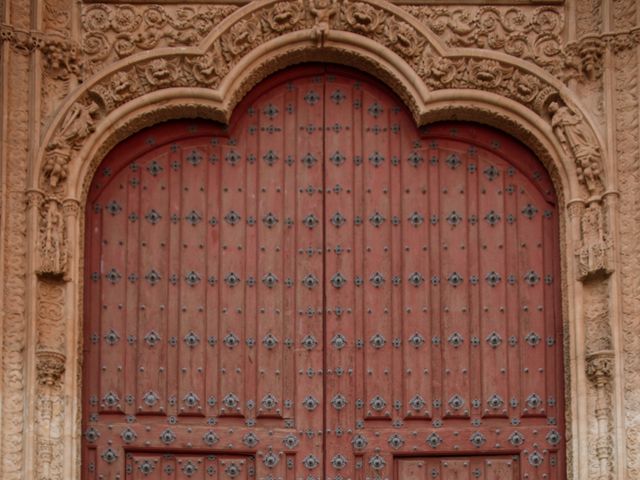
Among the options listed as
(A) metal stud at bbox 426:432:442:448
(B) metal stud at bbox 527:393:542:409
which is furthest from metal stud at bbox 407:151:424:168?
(A) metal stud at bbox 426:432:442:448

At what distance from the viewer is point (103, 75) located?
41.7 ft

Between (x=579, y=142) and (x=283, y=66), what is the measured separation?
228 centimetres

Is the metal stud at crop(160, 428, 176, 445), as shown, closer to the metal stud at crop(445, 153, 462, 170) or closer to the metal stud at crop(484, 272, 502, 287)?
the metal stud at crop(484, 272, 502, 287)

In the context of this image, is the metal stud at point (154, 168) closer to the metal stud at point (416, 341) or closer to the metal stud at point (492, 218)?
the metal stud at point (416, 341)

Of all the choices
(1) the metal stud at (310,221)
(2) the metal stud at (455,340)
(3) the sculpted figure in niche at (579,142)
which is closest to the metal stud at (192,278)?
(1) the metal stud at (310,221)

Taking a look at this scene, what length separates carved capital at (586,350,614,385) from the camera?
1210 cm

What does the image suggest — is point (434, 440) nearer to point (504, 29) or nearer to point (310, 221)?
point (310, 221)

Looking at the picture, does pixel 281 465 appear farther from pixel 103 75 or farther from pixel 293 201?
pixel 103 75

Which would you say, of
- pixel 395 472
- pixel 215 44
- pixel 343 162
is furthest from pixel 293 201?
pixel 395 472

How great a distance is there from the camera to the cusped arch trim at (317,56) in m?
12.7

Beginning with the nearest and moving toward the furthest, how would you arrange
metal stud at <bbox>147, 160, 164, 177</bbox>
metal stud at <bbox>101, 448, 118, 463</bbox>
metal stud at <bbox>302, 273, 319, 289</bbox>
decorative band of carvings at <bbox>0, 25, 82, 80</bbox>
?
metal stud at <bbox>101, 448, 118, 463</bbox> < decorative band of carvings at <bbox>0, 25, 82, 80</bbox> < metal stud at <bbox>302, 273, 319, 289</bbox> < metal stud at <bbox>147, 160, 164, 177</bbox>

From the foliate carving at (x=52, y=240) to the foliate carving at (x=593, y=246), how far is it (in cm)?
368

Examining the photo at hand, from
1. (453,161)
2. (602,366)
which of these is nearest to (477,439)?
(602,366)

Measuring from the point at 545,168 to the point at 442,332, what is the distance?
1.47 meters
